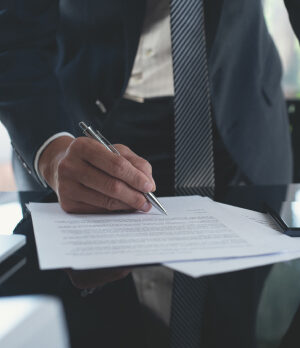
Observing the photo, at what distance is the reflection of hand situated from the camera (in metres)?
0.40

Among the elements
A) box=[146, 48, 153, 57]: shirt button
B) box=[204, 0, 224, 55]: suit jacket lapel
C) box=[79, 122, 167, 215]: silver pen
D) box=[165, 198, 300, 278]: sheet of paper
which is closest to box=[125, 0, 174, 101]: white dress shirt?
box=[146, 48, 153, 57]: shirt button

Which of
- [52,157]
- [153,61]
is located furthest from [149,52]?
[52,157]

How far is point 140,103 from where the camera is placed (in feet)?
3.58

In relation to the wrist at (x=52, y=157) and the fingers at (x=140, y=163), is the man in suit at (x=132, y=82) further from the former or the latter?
the fingers at (x=140, y=163)

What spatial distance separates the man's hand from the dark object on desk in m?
0.18

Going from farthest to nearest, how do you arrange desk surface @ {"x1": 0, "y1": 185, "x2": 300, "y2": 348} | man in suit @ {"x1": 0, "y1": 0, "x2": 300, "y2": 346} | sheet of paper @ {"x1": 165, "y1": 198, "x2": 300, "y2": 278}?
1. man in suit @ {"x1": 0, "y1": 0, "x2": 300, "y2": 346}
2. sheet of paper @ {"x1": 165, "y1": 198, "x2": 300, "y2": 278}
3. desk surface @ {"x1": 0, "y1": 185, "x2": 300, "y2": 348}

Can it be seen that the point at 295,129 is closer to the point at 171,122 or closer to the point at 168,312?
the point at 171,122

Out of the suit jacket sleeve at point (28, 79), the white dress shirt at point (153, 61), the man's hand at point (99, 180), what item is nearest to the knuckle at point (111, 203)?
the man's hand at point (99, 180)

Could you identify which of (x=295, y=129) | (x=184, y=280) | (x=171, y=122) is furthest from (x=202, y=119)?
(x=295, y=129)

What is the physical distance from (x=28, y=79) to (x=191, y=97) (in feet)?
1.12

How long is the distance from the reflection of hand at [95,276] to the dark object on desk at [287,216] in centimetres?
23

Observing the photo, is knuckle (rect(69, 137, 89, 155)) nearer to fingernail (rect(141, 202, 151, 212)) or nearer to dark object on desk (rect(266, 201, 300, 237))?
fingernail (rect(141, 202, 151, 212))

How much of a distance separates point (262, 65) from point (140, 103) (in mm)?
353

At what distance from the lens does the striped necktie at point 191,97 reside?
88 centimetres
